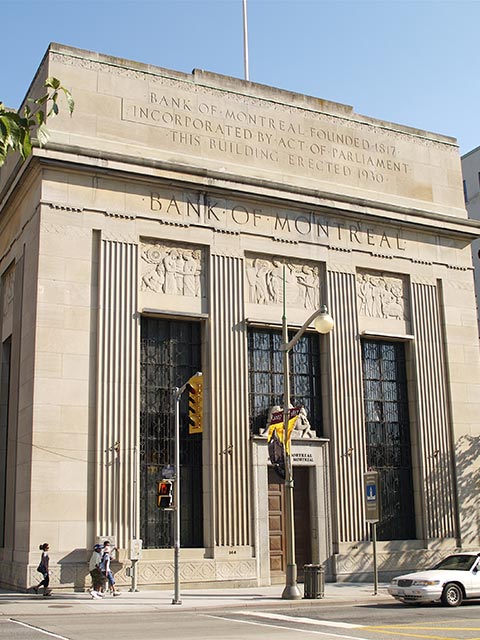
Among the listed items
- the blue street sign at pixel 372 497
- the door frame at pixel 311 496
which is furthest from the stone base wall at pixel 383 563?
the blue street sign at pixel 372 497

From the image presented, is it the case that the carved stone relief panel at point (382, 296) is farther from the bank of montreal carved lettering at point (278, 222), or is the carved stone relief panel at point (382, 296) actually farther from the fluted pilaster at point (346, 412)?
the bank of montreal carved lettering at point (278, 222)

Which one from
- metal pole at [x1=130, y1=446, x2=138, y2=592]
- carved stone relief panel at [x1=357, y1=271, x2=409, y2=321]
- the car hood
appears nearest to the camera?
the car hood

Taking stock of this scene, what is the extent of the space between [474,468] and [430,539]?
3.66 meters

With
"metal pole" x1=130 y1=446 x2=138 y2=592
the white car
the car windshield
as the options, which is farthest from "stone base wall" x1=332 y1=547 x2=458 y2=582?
the white car

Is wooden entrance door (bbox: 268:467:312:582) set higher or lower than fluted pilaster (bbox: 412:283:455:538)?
lower

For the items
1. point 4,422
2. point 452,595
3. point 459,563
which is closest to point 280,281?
point 4,422

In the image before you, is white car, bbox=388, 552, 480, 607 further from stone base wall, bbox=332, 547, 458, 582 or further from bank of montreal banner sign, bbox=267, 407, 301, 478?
stone base wall, bbox=332, 547, 458, 582

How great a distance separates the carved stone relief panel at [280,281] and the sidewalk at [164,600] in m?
10.3

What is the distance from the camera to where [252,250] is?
30000 millimetres

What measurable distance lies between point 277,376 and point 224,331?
281cm

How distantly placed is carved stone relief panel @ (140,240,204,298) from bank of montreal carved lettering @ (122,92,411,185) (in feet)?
13.3

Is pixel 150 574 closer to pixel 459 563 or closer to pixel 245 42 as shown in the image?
pixel 459 563

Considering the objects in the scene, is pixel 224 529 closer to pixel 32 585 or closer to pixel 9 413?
pixel 32 585

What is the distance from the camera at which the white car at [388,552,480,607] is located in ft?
64.9
